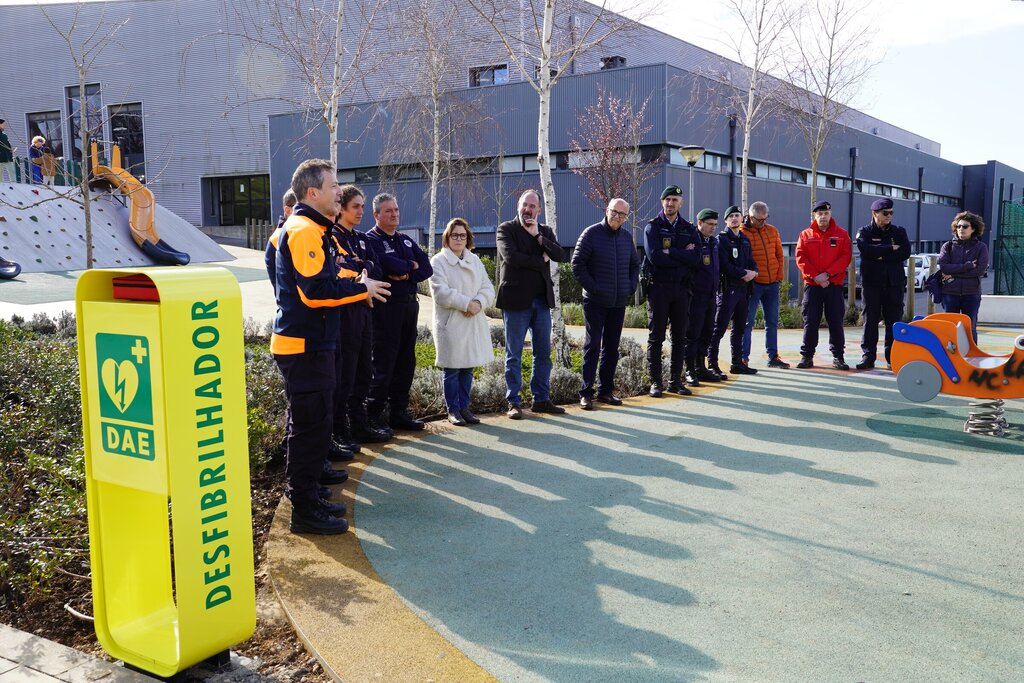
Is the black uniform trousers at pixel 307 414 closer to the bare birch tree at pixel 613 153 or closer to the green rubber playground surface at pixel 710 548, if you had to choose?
the green rubber playground surface at pixel 710 548

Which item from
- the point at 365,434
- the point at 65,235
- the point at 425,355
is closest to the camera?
the point at 365,434

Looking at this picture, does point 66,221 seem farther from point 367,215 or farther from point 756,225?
point 756,225

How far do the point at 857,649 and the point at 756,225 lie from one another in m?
8.20

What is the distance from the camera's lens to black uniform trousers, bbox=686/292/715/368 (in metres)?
9.36

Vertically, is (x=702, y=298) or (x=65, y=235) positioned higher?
(x=65, y=235)

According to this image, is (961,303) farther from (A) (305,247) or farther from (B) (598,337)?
(A) (305,247)

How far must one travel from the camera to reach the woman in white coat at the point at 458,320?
7.29m

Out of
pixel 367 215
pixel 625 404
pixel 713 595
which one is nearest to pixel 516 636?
pixel 713 595

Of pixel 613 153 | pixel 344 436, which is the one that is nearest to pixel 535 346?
pixel 344 436

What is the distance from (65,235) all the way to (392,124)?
1056cm

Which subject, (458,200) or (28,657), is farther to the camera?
(458,200)

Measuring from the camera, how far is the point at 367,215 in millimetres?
30344

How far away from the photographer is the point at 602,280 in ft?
26.5

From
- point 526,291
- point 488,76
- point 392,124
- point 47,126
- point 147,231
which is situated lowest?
point 526,291
